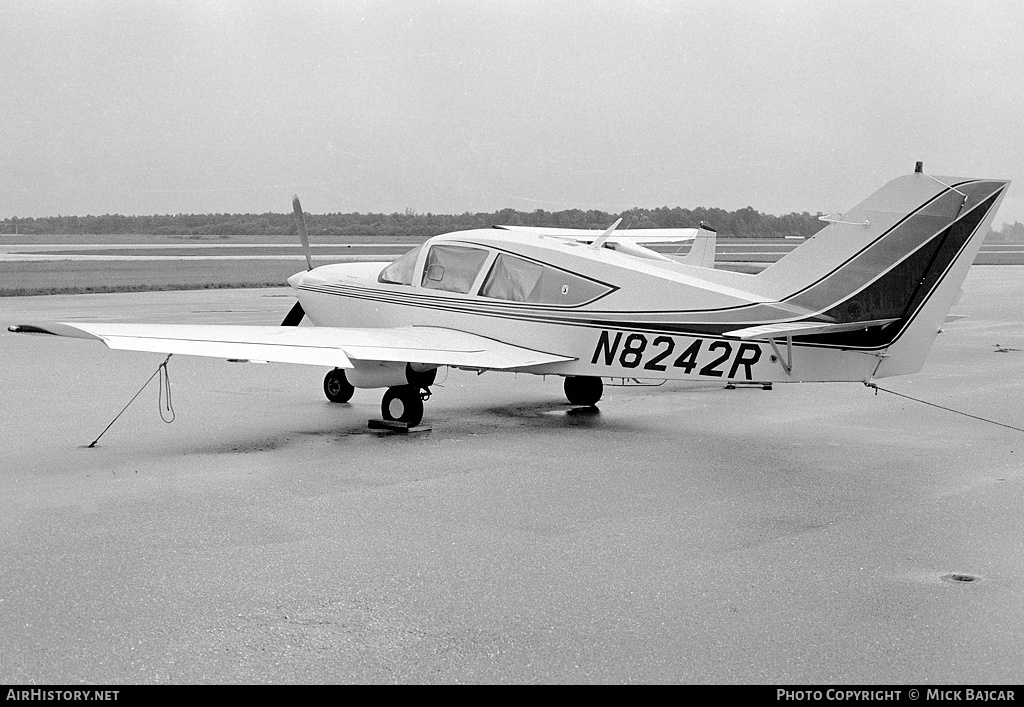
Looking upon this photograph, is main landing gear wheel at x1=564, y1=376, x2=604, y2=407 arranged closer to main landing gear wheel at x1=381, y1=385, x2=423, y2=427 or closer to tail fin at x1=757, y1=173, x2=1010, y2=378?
main landing gear wheel at x1=381, y1=385, x2=423, y2=427

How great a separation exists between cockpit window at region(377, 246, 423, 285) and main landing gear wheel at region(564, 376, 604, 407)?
6.75ft

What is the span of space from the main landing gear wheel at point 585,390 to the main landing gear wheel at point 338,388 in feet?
7.82

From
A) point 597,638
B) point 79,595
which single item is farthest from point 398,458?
point 597,638

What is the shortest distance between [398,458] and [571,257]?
2905 mm

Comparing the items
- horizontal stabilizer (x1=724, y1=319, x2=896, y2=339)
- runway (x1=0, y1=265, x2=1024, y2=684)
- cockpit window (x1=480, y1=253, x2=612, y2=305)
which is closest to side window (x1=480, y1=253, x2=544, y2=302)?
cockpit window (x1=480, y1=253, x2=612, y2=305)

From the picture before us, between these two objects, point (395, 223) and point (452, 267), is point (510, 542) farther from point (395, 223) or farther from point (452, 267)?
point (395, 223)

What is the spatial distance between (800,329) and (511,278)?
10.3 ft

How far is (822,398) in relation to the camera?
42.9 feet

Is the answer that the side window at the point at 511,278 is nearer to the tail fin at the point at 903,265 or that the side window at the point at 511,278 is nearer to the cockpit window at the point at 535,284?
the cockpit window at the point at 535,284

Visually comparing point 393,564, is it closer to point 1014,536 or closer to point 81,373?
point 1014,536

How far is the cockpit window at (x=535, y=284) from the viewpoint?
10.8 m

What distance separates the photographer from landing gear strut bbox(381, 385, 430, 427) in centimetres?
1075

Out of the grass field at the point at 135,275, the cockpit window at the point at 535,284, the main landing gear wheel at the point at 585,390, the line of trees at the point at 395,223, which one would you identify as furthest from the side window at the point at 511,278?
the line of trees at the point at 395,223

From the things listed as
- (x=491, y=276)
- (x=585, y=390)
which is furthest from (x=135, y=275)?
(x=491, y=276)
